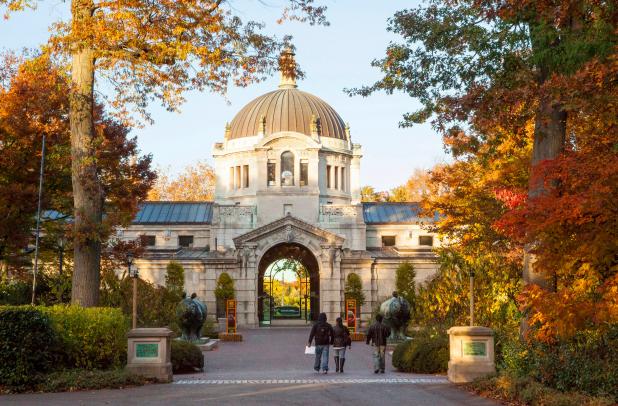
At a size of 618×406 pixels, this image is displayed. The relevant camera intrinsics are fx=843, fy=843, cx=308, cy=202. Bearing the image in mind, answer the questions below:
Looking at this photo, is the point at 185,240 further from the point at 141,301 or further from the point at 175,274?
the point at 141,301

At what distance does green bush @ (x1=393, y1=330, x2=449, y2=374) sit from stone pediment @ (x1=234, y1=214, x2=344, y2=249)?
1215 inches

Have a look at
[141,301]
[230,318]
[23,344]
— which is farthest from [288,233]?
[23,344]

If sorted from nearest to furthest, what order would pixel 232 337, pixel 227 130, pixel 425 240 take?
pixel 232 337
pixel 425 240
pixel 227 130

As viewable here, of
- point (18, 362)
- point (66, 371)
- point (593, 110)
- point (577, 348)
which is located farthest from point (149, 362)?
point (593, 110)

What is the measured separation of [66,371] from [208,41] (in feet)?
28.2

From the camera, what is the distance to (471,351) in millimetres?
19781

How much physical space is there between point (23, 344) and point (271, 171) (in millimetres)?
46013

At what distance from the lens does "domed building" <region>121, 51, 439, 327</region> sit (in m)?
55.3

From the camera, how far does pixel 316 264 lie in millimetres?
57000

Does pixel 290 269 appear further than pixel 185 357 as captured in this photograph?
Yes

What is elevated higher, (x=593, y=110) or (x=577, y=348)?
(x=593, y=110)

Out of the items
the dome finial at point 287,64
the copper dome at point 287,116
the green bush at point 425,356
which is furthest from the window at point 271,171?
the dome finial at point 287,64

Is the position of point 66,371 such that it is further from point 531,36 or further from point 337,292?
point 337,292

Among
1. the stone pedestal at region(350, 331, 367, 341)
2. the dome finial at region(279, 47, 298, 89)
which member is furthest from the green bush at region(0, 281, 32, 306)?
the dome finial at region(279, 47, 298, 89)
